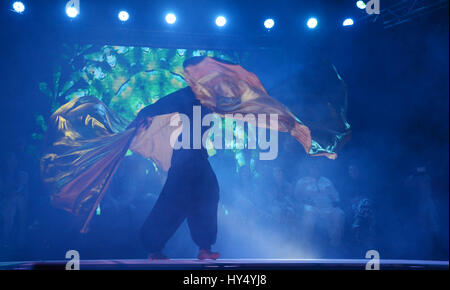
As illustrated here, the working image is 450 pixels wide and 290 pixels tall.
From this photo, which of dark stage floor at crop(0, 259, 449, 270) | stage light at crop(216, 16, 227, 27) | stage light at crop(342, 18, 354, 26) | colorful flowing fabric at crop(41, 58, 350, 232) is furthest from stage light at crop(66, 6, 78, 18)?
stage light at crop(342, 18, 354, 26)

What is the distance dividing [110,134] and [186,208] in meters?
1.41

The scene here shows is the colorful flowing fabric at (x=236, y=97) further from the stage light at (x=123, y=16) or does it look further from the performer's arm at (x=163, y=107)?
the stage light at (x=123, y=16)

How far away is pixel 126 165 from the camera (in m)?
4.99

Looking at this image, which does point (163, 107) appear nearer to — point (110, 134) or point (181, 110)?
point (181, 110)

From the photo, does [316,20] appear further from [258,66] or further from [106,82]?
[106,82]

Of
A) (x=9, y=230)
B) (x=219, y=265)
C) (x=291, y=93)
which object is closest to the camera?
(x=219, y=265)

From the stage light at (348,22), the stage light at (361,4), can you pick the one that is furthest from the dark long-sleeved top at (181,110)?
the stage light at (361,4)

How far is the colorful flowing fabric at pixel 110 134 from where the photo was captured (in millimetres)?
4715

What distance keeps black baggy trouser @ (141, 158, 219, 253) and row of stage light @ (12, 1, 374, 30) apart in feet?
6.82

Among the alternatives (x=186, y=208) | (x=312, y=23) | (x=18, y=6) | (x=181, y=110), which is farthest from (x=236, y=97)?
(x=18, y=6)

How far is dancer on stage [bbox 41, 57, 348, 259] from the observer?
186 inches
